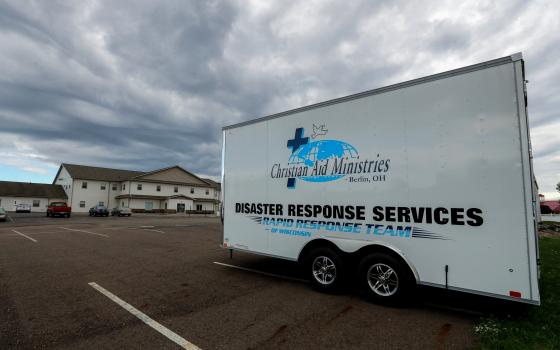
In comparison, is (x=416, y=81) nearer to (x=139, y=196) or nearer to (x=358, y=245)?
(x=358, y=245)

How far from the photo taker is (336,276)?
565 centimetres

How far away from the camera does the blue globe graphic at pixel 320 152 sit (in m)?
5.78

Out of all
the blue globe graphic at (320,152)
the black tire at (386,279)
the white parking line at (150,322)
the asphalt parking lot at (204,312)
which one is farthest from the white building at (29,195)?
the black tire at (386,279)

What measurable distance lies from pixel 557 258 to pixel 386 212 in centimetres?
863

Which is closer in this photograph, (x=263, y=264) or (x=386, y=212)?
(x=386, y=212)

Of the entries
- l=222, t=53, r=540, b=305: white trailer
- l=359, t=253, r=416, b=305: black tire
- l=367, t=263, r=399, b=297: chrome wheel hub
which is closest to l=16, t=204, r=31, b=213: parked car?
l=222, t=53, r=540, b=305: white trailer

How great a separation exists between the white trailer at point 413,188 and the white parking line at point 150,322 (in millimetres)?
2989

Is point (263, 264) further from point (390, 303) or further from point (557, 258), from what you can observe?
point (557, 258)

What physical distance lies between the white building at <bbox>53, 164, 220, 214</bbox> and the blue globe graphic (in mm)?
54168

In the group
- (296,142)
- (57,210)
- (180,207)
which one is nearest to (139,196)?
(180,207)

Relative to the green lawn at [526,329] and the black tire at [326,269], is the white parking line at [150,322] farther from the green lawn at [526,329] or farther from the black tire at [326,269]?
the green lawn at [526,329]

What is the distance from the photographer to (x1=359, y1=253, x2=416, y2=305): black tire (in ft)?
16.1

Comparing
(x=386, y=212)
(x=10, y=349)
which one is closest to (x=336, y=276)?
(x=386, y=212)

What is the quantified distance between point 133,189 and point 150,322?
55.6 meters
